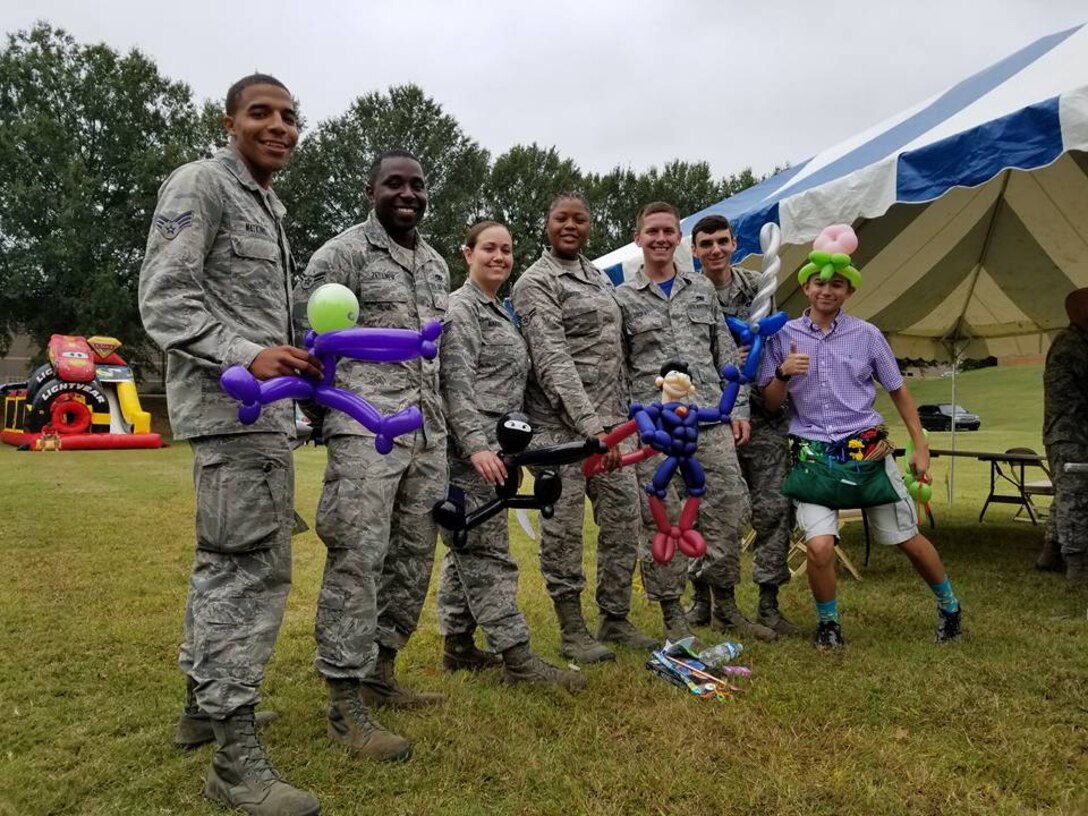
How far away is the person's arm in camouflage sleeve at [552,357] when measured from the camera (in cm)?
315

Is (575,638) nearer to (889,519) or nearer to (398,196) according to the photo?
(889,519)

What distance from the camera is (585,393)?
323cm

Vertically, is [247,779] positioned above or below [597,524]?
below

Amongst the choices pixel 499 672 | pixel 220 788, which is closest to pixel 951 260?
pixel 499 672

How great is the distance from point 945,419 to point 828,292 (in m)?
27.5

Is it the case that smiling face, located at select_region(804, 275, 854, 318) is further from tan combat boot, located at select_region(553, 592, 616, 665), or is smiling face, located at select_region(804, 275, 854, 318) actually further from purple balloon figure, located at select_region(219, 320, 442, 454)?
purple balloon figure, located at select_region(219, 320, 442, 454)

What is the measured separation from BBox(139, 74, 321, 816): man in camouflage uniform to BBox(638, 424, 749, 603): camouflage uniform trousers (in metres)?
1.85

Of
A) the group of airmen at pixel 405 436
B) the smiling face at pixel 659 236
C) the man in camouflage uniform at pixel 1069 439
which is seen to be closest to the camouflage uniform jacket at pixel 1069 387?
the man in camouflage uniform at pixel 1069 439

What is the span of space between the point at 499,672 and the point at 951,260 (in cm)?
548

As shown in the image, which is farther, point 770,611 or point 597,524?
point 770,611

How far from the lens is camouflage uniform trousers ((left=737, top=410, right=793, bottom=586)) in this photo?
396cm

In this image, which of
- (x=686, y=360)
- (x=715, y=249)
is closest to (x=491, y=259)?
(x=686, y=360)

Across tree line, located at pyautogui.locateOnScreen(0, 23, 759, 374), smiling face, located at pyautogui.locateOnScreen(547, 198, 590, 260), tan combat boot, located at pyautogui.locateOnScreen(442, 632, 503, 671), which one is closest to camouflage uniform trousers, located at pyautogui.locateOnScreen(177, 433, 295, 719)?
tan combat boot, located at pyautogui.locateOnScreen(442, 632, 503, 671)

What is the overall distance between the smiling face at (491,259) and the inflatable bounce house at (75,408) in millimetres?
16138
